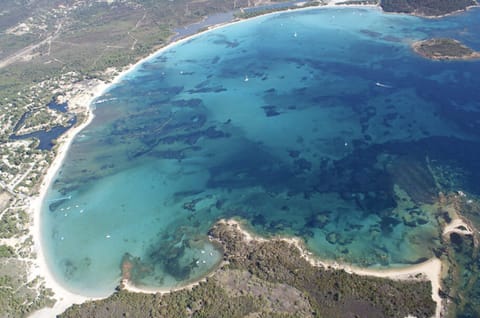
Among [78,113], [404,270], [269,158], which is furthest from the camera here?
A: [78,113]

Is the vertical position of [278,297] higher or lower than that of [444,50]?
lower

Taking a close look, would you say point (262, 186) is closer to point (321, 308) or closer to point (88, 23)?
point (321, 308)

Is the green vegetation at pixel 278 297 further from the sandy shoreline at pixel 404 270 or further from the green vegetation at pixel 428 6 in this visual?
the green vegetation at pixel 428 6

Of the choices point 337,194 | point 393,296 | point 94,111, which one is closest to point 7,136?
point 94,111

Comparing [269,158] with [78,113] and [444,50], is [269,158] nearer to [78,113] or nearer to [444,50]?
[78,113]

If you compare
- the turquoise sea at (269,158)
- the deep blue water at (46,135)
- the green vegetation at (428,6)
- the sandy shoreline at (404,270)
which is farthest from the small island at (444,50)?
the deep blue water at (46,135)

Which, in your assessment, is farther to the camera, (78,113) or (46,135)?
(78,113)

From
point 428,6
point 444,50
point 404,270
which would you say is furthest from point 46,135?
point 428,6
